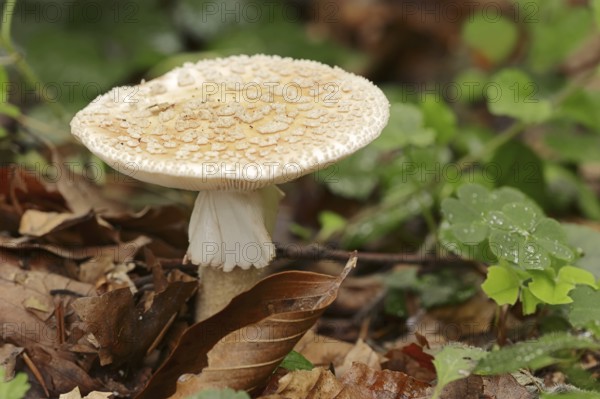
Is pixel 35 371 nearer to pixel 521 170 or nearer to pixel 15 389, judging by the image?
pixel 15 389

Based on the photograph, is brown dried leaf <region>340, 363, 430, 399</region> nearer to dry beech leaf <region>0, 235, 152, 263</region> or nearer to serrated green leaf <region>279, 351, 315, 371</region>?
serrated green leaf <region>279, 351, 315, 371</region>

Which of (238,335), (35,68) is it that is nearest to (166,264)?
(238,335)

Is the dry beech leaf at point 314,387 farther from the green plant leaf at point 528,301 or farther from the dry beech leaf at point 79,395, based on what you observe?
the green plant leaf at point 528,301

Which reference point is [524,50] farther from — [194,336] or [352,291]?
[194,336]

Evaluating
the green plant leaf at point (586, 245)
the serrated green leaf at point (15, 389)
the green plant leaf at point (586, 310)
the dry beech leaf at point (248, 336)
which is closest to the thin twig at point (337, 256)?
the green plant leaf at point (586, 245)

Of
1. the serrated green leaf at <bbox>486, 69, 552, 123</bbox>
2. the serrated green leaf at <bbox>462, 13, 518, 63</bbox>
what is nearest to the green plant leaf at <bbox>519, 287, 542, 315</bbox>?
the serrated green leaf at <bbox>486, 69, 552, 123</bbox>

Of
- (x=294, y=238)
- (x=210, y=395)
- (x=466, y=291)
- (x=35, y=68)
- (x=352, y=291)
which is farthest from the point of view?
(x=35, y=68)
